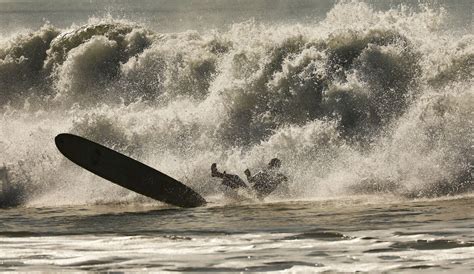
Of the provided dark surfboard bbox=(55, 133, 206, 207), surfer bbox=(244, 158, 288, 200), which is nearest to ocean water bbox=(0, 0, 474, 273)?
surfer bbox=(244, 158, 288, 200)

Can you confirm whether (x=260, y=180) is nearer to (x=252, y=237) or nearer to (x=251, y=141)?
(x=252, y=237)

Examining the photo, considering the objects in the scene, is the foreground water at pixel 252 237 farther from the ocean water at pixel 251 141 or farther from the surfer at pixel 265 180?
the surfer at pixel 265 180

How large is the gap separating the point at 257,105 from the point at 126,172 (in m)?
6.13

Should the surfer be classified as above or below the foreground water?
above

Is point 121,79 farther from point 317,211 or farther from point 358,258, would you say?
point 358,258

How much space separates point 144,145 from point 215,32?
284 inches

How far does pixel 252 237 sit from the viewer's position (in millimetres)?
14055

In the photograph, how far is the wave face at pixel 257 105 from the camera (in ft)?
65.8

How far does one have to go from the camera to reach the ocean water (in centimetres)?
1321

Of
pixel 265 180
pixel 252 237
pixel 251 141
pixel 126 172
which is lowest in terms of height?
pixel 252 237

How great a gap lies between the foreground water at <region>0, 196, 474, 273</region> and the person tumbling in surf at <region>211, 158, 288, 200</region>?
0.65 metres

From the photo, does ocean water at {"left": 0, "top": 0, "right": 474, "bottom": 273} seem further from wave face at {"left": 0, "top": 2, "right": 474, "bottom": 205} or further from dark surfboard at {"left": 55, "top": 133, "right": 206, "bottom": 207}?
dark surfboard at {"left": 55, "top": 133, "right": 206, "bottom": 207}

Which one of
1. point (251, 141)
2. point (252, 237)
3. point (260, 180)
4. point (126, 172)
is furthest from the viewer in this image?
point (251, 141)

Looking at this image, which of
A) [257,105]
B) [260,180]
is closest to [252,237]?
[260,180]
